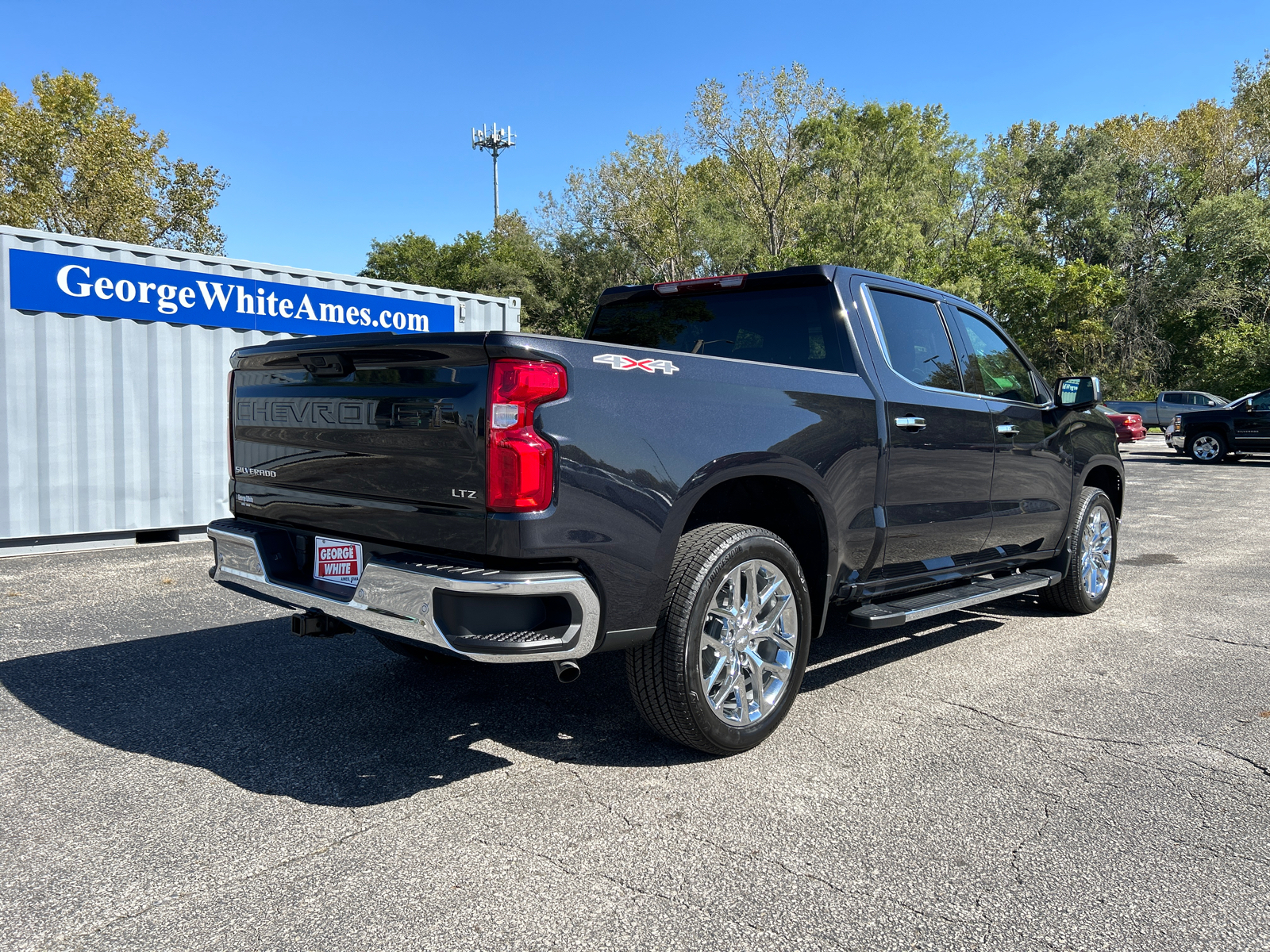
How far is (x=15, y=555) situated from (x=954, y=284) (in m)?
35.7

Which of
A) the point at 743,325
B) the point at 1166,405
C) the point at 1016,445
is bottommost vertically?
the point at 1016,445

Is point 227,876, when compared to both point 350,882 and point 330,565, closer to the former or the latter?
point 350,882

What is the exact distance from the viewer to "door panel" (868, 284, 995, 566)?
14.2 feet

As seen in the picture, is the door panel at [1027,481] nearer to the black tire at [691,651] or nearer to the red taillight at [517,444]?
the black tire at [691,651]

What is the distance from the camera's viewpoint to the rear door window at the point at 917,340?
14.9 feet

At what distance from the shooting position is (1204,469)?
1936cm

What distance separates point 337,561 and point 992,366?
3.86m

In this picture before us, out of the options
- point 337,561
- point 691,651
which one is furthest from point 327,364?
point 691,651

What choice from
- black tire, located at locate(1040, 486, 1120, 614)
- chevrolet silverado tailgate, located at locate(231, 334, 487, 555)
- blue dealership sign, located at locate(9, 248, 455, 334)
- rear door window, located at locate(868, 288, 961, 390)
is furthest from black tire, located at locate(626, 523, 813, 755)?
blue dealership sign, located at locate(9, 248, 455, 334)

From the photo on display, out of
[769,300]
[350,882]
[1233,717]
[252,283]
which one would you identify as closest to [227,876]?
[350,882]

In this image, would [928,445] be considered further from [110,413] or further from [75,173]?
[75,173]

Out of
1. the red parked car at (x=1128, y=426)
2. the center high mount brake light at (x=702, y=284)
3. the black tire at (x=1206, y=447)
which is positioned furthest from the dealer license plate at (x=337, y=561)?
the red parked car at (x=1128, y=426)

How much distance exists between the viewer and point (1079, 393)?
220 inches

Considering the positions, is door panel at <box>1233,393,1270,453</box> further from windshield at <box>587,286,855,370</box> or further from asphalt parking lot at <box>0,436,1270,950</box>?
windshield at <box>587,286,855,370</box>
